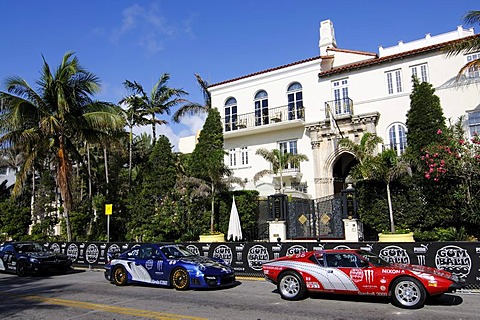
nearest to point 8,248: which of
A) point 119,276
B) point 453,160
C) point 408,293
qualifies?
point 119,276

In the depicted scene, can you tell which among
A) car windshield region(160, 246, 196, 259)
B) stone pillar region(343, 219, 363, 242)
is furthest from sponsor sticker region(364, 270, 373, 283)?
stone pillar region(343, 219, 363, 242)

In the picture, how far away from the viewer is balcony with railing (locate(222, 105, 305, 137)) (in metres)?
28.7

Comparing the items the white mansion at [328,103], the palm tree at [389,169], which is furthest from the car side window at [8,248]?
the palm tree at [389,169]

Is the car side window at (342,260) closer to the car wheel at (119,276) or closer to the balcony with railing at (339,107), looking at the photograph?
the car wheel at (119,276)

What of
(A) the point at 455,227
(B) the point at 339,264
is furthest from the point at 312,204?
(B) the point at 339,264

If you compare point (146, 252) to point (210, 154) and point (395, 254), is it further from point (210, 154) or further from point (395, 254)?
point (210, 154)

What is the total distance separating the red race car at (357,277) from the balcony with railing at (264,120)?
1891 cm

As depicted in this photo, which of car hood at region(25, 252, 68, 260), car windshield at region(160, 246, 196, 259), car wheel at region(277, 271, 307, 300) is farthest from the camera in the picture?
→ car hood at region(25, 252, 68, 260)

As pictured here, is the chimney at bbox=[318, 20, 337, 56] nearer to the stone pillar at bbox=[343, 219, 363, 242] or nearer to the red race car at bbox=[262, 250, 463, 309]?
the stone pillar at bbox=[343, 219, 363, 242]

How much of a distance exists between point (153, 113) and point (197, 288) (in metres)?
23.6

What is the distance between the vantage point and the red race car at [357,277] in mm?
8461

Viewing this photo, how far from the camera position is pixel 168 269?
1188 cm

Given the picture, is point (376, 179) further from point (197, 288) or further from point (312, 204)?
point (197, 288)

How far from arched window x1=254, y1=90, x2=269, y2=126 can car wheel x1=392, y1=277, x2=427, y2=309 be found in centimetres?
2230
